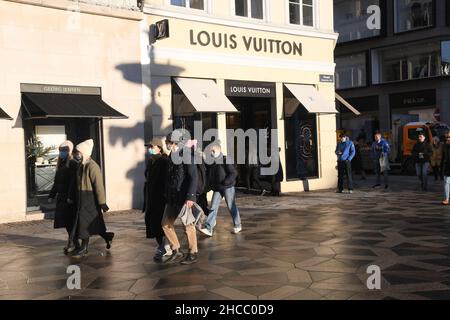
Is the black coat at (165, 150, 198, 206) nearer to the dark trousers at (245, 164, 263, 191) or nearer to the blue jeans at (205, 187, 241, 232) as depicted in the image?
the blue jeans at (205, 187, 241, 232)

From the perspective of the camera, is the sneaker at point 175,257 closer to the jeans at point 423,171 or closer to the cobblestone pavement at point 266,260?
the cobblestone pavement at point 266,260

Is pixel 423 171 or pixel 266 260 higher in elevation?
pixel 423 171

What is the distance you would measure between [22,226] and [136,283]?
5950 mm

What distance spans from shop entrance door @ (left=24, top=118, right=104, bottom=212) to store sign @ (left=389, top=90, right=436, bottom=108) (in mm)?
24595

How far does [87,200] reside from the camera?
7.98 m

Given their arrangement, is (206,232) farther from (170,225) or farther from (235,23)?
(235,23)

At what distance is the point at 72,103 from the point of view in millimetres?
→ 12141

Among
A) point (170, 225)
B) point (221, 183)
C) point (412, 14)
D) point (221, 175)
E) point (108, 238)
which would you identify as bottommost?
point (108, 238)

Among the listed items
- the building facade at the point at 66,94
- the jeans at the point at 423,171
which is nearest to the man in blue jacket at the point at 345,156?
the jeans at the point at 423,171

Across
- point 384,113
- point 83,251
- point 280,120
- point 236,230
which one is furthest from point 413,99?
point 83,251

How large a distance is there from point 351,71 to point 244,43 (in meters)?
23.1

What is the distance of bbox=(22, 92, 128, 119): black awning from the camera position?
11562 mm

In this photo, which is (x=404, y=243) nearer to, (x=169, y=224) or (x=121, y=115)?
(x=169, y=224)

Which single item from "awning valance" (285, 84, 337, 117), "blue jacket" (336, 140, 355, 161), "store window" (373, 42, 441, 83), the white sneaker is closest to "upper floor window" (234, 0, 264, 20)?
"awning valance" (285, 84, 337, 117)
